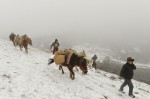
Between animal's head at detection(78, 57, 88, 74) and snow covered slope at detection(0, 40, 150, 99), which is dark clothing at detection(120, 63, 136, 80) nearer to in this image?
snow covered slope at detection(0, 40, 150, 99)

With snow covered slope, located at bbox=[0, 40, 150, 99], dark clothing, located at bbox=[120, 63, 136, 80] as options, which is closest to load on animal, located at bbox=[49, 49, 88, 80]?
snow covered slope, located at bbox=[0, 40, 150, 99]

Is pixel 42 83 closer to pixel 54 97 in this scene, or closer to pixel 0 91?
pixel 54 97

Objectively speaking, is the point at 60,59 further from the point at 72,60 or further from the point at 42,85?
the point at 42,85

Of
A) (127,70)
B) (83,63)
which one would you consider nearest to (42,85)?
(83,63)

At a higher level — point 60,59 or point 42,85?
point 60,59

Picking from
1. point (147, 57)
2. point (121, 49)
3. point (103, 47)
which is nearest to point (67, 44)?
point (103, 47)

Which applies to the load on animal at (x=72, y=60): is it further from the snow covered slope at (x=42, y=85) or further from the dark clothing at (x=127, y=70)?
the dark clothing at (x=127, y=70)

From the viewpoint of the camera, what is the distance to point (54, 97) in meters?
14.1

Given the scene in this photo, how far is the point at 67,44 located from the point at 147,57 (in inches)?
2220

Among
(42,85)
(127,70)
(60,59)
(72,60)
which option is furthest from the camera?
(60,59)

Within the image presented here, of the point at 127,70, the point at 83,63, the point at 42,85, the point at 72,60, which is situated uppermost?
the point at 72,60

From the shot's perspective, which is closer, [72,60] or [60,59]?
[72,60]

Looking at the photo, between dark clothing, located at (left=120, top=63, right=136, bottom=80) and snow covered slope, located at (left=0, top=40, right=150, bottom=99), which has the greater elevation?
dark clothing, located at (left=120, top=63, right=136, bottom=80)

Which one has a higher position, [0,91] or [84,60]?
[84,60]
